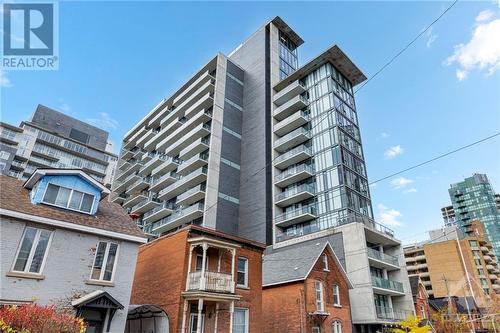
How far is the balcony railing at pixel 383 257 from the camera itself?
3057cm

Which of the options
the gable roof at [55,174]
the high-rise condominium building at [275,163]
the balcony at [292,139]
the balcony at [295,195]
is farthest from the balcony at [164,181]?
the gable roof at [55,174]

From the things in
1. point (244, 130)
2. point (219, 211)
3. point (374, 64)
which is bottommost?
point (374, 64)

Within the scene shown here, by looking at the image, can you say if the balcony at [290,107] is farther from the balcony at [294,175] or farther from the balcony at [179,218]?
the balcony at [179,218]

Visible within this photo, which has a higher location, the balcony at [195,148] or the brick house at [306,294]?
the balcony at [195,148]

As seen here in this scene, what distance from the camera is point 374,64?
13.5m

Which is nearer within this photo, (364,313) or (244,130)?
(364,313)

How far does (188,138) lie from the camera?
1924 inches

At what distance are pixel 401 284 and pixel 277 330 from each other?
1791 cm

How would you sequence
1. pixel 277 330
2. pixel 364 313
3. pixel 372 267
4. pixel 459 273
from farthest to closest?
1. pixel 459 273
2. pixel 372 267
3. pixel 364 313
4. pixel 277 330

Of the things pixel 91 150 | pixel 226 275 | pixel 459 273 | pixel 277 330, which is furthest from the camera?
pixel 91 150

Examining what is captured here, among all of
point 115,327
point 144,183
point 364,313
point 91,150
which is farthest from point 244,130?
point 91,150

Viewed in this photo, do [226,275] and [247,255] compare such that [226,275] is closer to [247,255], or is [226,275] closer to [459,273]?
[247,255]

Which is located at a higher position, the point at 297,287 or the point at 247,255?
the point at 247,255

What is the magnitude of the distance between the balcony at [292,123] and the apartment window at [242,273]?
27555 mm
